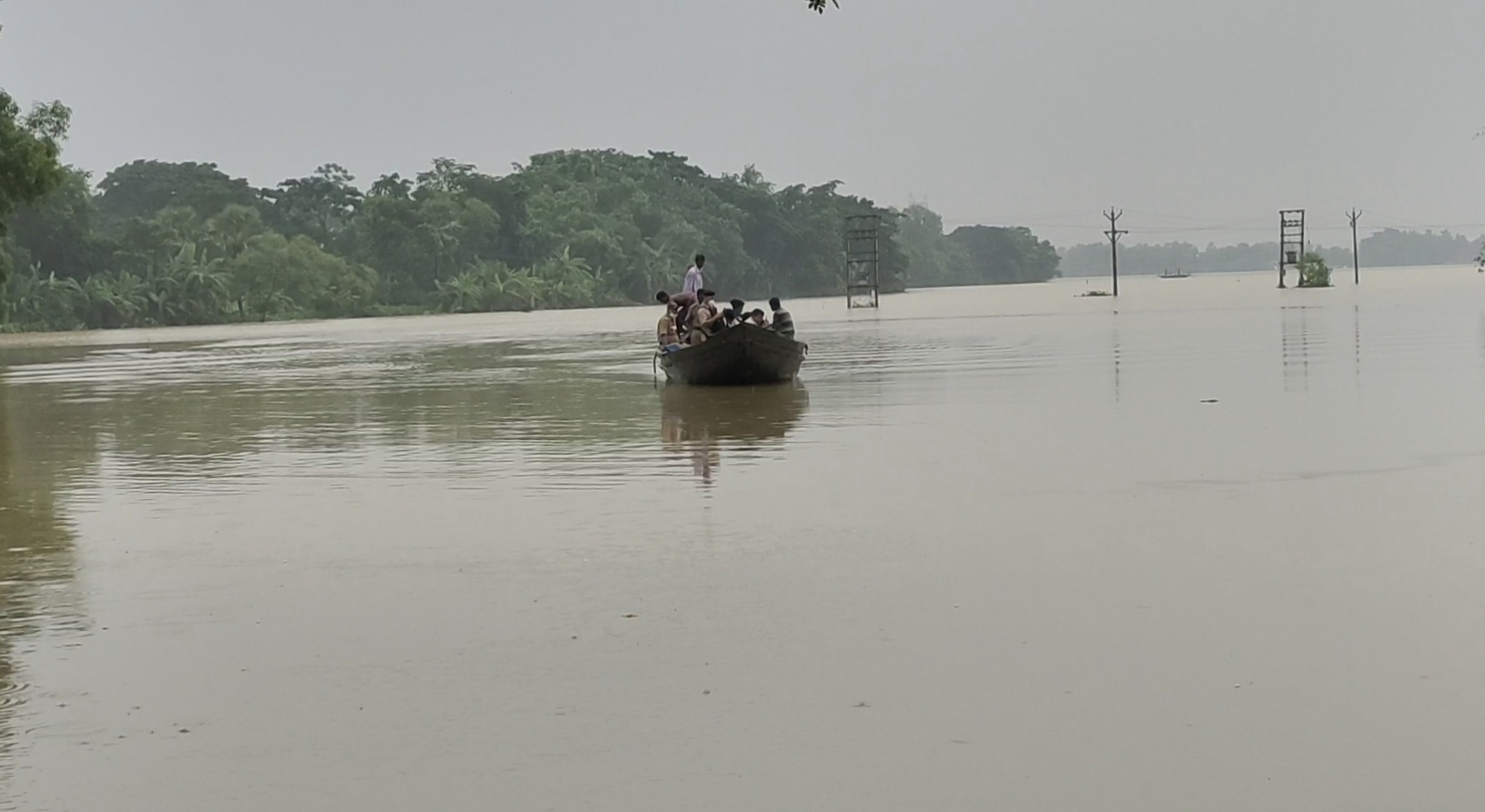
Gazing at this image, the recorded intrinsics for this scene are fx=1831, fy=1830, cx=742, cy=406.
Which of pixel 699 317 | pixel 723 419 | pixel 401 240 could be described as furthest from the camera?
pixel 401 240

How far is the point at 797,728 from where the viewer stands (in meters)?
5.63

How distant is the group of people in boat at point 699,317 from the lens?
70.9 feet

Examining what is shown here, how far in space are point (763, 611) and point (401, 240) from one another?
86561 mm

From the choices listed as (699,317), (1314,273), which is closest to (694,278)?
(699,317)

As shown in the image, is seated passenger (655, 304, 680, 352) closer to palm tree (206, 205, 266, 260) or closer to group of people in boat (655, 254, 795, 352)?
group of people in boat (655, 254, 795, 352)

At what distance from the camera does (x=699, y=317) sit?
2220 cm

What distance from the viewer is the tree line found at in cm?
7331

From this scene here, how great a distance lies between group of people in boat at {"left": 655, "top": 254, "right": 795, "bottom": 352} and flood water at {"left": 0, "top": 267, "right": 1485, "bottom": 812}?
4.27 metres

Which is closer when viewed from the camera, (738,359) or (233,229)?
(738,359)

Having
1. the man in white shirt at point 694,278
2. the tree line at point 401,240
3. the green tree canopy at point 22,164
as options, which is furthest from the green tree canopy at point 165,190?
the man in white shirt at point 694,278

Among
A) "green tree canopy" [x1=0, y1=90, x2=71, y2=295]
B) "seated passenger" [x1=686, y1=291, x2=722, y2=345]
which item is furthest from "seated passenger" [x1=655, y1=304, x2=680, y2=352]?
"green tree canopy" [x1=0, y1=90, x2=71, y2=295]

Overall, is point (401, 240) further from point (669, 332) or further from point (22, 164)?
point (669, 332)

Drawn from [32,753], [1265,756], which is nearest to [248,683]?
[32,753]

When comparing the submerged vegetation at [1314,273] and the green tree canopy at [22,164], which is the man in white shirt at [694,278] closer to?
the green tree canopy at [22,164]
